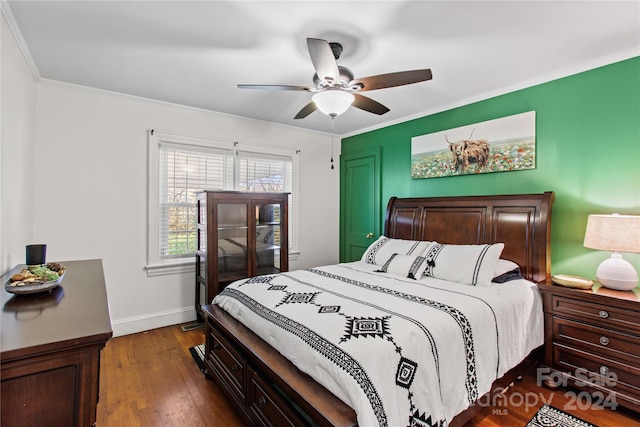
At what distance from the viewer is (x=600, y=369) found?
2.19m

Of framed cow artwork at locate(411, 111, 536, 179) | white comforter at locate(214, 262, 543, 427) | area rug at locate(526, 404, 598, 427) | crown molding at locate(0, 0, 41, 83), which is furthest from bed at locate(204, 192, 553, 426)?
crown molding at locate(0, 0, 41, 83)

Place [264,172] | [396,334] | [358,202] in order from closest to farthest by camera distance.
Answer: [396,334] → [264,172] → [358,202]

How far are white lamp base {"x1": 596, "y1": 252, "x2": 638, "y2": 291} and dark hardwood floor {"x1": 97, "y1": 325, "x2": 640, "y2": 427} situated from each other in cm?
83

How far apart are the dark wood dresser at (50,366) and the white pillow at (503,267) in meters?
2.73

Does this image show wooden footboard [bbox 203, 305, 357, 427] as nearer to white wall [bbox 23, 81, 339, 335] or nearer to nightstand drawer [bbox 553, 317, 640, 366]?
white wall [bbox 23, 81, 339, 335]

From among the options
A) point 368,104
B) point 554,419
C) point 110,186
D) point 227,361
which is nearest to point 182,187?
point 110,186

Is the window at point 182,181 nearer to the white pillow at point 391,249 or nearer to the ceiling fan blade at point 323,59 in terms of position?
the white pillow at point 391,249

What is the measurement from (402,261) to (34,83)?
3.68m

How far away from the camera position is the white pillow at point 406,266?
279cm

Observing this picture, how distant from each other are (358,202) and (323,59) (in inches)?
118

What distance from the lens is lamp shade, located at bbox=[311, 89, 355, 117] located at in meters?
2.16

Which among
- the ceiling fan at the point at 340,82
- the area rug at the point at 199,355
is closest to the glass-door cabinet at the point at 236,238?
the area rug at the point at 199,355

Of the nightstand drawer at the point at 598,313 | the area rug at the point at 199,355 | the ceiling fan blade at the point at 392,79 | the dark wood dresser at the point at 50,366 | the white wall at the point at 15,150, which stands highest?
the ceiling fan blade at the point at 392,79

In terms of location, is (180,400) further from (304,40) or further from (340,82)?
(304,40)
